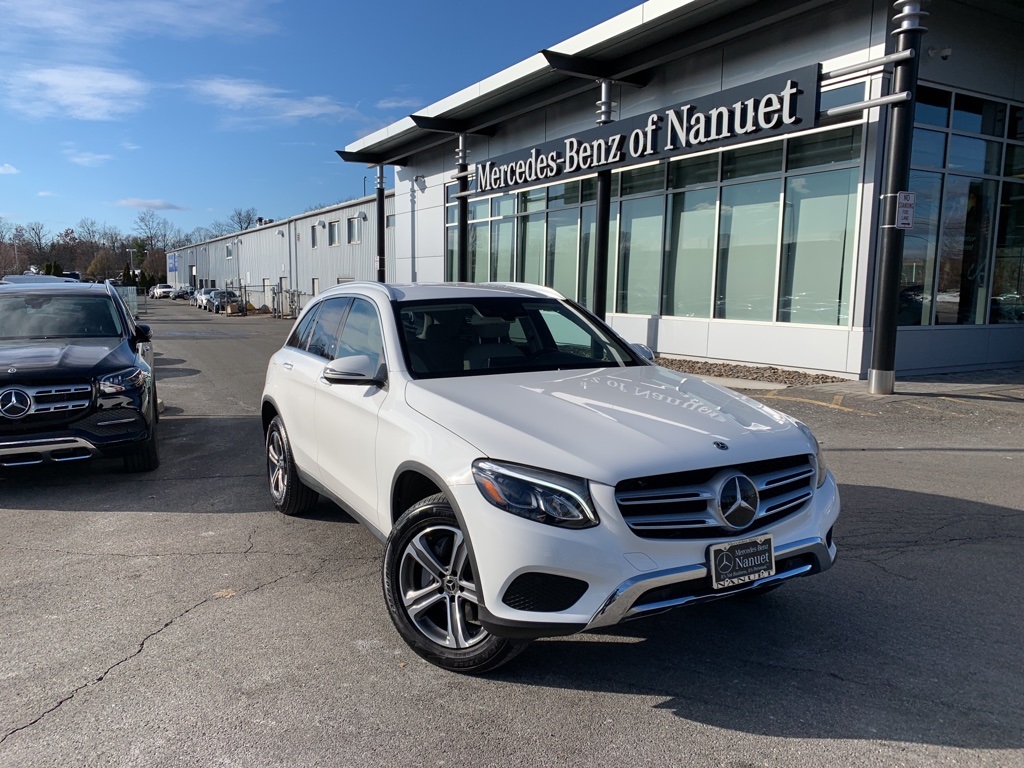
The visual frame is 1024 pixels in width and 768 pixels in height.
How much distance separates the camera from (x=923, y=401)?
35.0ft

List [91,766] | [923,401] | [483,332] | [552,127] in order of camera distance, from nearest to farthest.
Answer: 1. [91,766]
2. [483,332]
3. [923,401]
4. [552,127]

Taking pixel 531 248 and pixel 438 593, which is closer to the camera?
pixel 438 593

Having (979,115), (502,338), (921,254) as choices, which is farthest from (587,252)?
(502,338)

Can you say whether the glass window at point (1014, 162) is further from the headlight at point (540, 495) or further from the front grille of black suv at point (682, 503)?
the headlight at point (540, 495)

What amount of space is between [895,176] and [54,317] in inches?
407

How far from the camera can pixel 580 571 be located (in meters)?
2.89

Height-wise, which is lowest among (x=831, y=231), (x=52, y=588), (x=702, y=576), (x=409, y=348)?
(x=52, y=588)

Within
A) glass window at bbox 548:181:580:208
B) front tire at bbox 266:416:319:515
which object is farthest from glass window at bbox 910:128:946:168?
front tire at bbox 266:416:319:515

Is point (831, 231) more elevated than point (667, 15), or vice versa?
point (667, 15)

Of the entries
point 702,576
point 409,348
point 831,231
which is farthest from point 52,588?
point 831,231

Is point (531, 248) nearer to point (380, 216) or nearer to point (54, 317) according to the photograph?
point (380, 216)

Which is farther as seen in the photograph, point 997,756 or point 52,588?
point 52,588

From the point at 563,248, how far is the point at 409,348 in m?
16.1

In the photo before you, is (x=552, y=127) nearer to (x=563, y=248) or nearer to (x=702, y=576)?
(x=563, y=248)
